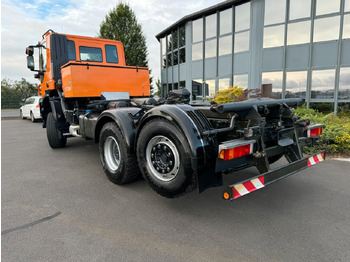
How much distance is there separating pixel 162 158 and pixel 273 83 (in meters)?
10.8

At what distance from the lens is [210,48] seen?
14.3 metres

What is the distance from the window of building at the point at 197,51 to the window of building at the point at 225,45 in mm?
1503

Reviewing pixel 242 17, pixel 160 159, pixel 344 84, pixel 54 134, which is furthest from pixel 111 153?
pixel 242 17

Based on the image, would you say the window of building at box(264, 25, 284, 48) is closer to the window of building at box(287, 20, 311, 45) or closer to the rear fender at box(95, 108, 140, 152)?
the window of building at box(287, 20, 311, 45)

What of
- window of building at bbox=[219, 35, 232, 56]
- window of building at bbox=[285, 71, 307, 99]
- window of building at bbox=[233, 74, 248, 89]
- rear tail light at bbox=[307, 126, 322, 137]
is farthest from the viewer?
window of building at bbox=[219, 35, 232, 56]

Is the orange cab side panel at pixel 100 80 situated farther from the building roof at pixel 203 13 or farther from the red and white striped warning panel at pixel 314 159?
the building roof at pixel 203 13

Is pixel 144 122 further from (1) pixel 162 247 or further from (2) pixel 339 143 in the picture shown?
(2) pixel 339 143

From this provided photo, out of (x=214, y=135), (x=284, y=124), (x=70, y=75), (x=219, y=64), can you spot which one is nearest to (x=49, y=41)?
(x=70, y=75)

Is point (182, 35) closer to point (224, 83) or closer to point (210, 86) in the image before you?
point (210, 86)

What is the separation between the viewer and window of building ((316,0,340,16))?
10.1 metres

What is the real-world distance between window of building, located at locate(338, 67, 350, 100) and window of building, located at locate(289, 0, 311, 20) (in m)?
2.97

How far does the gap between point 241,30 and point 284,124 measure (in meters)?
11.0

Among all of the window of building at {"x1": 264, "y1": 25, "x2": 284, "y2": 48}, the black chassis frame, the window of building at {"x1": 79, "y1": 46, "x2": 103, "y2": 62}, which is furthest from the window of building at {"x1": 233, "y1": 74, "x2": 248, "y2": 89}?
the black chassis frame

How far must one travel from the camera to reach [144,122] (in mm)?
3115
